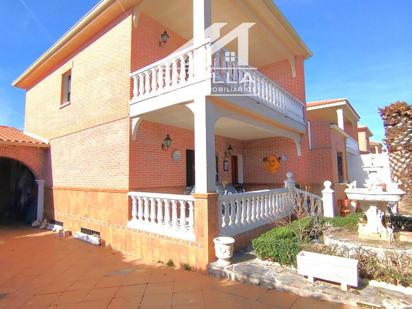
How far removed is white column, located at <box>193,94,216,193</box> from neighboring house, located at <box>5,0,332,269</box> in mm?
25

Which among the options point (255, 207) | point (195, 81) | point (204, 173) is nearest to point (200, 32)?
point (195, 81)

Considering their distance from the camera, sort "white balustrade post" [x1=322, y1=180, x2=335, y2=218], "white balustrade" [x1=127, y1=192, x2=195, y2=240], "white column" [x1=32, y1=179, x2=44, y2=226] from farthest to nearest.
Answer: "white column" [x1=32, y1=179, x2=44, y2=226], "white balustrade post" [x1=322, y1=180, x2=335, y2=218], "white balustrade" [x1=127, y1=192, x2=195, y2=240]

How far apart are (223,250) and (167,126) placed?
4.86 meters

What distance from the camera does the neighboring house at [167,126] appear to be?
609 cm

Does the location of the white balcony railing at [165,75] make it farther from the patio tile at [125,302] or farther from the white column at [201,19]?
the patio tile at [125,302]

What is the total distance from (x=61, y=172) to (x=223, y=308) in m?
9.17

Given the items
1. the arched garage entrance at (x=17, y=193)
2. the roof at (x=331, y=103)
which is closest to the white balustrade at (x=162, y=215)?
the arched garage entrance at (x=17, y=193)

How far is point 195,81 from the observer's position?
6.09m

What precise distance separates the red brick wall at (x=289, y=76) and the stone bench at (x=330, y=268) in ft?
28.3

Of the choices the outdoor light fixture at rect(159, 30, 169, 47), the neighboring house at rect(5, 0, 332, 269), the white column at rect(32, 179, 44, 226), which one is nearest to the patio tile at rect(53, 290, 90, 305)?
the neighboring house at rect(5, 0, 332, 269)

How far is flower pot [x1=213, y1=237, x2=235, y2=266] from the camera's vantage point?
5363mm

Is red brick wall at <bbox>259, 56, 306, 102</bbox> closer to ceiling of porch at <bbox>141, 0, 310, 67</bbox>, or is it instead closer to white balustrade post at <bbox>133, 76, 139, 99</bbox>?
ceiling of porch at <bbox>141, 0, 310, 67</bbox>

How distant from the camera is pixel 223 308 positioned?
4035 mm

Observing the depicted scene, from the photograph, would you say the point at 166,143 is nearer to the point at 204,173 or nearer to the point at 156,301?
the point at 204,173
